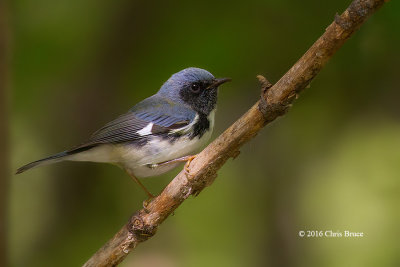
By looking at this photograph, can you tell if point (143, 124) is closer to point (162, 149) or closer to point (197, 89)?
point (162, 149)

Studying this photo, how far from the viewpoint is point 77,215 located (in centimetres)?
461

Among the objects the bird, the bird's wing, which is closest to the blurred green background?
the bird

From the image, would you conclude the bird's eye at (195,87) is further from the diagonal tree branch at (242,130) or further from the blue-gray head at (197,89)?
the diagonal tree branch at (242,130)

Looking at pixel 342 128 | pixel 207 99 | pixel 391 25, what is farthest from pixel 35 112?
pixel 391 25

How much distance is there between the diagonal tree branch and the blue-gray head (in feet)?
4.02

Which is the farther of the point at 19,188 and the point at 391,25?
the point at 19,188

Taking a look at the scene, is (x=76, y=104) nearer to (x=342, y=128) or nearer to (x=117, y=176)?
(x=117, y=176)

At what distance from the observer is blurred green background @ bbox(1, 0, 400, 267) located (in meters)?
4.08

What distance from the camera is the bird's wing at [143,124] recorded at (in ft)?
12.3

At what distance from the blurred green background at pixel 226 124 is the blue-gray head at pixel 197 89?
19 cm

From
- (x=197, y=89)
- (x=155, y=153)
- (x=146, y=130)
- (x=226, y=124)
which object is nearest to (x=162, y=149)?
(x=155, y=153)

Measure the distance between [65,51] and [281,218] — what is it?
2.31 m

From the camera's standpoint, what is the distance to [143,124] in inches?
153

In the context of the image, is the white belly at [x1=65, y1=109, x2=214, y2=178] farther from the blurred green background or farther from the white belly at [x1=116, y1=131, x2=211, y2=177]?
the blurred green background
